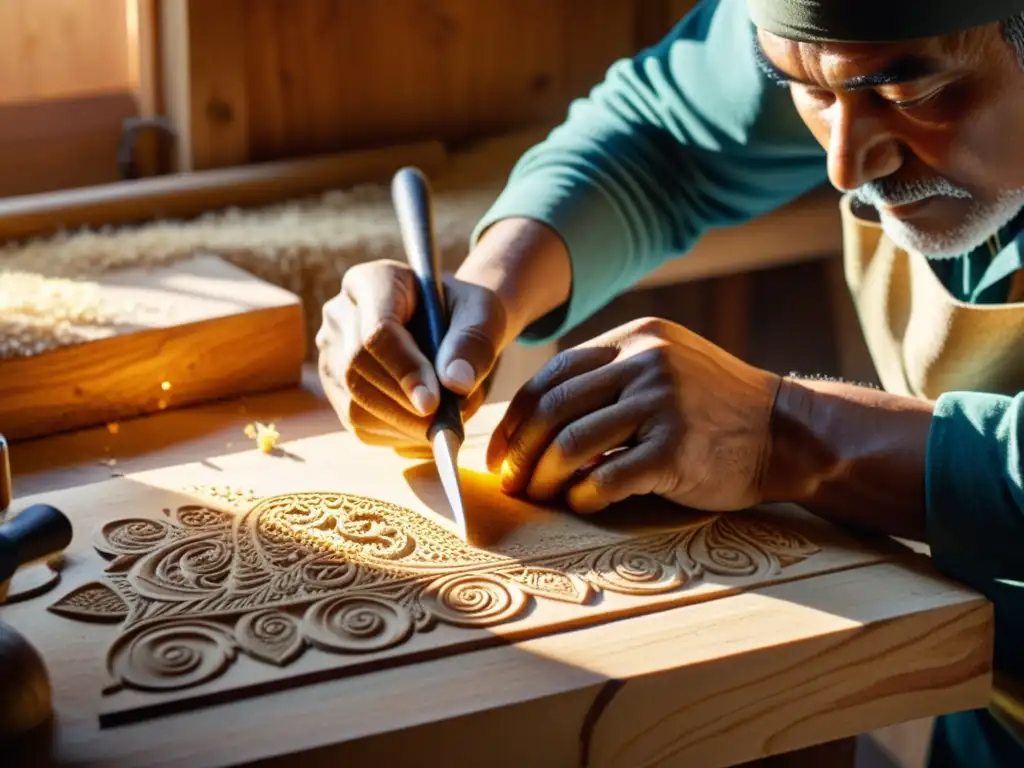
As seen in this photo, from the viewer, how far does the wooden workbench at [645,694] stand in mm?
831

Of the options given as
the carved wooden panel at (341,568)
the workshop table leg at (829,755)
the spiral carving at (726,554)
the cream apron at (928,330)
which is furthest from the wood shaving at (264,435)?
the cream apron at (928,330)

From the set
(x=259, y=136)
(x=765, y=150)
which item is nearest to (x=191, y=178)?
(x=259, y=136)

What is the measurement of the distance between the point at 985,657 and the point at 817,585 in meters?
0.14

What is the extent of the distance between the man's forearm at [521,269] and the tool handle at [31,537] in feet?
1.94

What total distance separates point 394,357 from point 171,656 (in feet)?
1.26

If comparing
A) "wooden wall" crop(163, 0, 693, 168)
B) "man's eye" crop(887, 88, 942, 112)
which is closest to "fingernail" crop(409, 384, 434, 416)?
"man's eye" crop(887, 88, 942, 112)

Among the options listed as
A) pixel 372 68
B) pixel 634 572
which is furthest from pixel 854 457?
pixel 372 68

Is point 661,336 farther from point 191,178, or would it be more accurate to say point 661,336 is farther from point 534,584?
point 191,178

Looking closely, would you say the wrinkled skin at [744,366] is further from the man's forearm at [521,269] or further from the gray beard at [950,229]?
the man's forearm at [521,269]

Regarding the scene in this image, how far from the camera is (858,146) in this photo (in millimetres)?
1123

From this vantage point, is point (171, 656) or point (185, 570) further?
point (185, 570)

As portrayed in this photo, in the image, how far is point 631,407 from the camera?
43.8 inches

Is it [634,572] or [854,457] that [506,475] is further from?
[854,457]

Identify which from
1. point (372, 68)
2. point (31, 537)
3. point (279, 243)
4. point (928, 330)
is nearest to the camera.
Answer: point (31, 537)
